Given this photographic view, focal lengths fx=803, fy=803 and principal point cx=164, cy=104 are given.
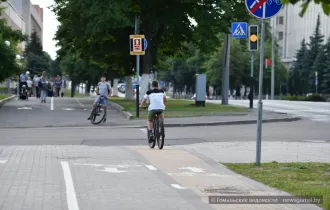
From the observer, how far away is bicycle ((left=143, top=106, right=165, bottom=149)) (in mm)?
17594

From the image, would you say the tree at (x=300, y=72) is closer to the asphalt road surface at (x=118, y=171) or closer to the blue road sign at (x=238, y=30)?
the blue road sign at (x=238, y=30)

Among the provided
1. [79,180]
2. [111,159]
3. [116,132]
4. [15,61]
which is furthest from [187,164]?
[15,61]

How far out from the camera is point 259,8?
44.7ft

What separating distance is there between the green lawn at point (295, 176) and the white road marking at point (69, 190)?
9.14ft

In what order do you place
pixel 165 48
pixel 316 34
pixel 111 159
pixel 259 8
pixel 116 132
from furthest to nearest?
pixel 316 34, pixel 165 48, pixel 116 132, pixel 111 159, pixel 259 8

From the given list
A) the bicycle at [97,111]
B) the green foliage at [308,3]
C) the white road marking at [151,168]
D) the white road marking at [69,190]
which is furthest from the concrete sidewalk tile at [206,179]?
the bicycle at [97,111]

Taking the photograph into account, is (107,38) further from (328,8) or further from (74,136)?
(328,8)

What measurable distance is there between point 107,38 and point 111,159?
27.0 metres

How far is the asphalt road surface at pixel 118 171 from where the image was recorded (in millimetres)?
9570

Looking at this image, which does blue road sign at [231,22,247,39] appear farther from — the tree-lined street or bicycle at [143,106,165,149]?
bicycle at [143,106,165,149]

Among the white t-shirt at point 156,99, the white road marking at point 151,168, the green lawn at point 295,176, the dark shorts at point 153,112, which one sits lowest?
the white road marking at point 151,168

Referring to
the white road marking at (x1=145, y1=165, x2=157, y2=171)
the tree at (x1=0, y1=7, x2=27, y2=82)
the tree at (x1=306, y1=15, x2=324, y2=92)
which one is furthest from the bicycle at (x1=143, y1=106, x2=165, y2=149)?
the tree at (x1=306, y1=15, x2=324, y2=92)

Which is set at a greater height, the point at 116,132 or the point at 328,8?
the point at 328,8

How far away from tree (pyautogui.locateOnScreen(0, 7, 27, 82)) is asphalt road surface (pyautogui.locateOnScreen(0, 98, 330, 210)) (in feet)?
46.2
